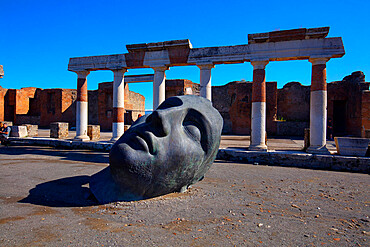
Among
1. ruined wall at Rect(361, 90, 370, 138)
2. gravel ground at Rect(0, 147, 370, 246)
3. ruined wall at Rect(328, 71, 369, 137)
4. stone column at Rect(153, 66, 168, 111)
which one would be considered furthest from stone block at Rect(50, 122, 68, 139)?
ruined wall at Rect(361, 90, 370, 138)

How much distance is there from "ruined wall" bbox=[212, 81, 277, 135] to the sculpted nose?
15736 millimetres

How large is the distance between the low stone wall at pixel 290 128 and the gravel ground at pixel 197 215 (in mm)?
12524

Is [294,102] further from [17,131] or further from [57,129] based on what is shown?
[17,131]

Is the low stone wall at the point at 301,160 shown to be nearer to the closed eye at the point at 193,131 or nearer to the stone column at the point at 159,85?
the stone column at the point at 159,85

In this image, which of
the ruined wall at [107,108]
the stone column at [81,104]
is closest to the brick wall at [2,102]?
the ruined wall at [107,108]

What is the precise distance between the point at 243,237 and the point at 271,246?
0.31 meters

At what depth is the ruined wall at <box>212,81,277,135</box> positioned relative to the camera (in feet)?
58.5

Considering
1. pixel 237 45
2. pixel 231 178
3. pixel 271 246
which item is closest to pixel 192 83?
pixel 237 45

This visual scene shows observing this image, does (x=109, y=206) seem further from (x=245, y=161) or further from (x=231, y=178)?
(x=245, y=161)

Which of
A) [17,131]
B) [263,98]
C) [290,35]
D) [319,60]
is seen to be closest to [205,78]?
[263,98]

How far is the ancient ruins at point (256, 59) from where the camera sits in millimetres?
7930

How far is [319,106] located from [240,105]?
10.7 m

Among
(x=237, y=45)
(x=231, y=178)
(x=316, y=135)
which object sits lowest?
(x=231, y=178)

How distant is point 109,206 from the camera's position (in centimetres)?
347
